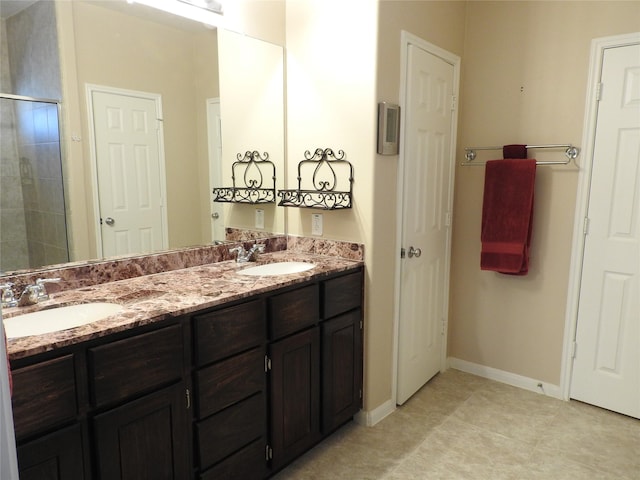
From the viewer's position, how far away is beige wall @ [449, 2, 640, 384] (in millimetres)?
2549

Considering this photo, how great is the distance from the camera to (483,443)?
2340 millimetres

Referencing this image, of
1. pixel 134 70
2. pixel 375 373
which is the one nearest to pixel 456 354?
pixel 375 373

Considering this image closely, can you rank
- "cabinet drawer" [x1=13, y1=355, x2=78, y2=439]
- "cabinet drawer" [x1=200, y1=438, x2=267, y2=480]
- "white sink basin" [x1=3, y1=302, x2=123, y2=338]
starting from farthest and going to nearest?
"cabinet drawer" [x1=200, y1=438, x2=267, y2=480], "white sink basin" [x1=3, y1=302, x2=123, y2=338], "cabinet drawer" [x1=13, y1=355, x2=78, y2=439]

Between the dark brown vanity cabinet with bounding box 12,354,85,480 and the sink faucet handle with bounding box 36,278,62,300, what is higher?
the sink faucet handle with bounding box 36,278,62,300

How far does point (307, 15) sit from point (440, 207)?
1390 mm

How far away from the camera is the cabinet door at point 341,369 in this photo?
7.23 ft

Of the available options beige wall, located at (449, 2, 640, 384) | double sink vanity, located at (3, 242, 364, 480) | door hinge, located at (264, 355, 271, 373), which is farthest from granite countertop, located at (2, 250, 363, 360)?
beige wall, located at (449, 2, 640, 384)

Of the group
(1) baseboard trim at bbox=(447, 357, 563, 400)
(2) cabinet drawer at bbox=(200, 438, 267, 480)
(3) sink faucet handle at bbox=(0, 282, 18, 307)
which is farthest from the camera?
(1) baseboard trim at bbox=(447, 357, 563, 400)

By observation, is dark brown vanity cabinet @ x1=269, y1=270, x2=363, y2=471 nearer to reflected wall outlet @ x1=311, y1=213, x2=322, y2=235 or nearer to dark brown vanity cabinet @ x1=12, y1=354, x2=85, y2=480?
reflected wall outlet @ x1=311, y1=213, x2=322, y2=235

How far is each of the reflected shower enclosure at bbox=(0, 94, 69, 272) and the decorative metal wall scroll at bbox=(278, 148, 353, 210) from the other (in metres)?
1.14

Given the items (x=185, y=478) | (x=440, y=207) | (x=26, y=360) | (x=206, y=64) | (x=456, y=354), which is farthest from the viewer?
(x=456, y=354)

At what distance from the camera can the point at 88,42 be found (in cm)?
180

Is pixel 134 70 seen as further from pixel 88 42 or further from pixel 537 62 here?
pixel 537 62

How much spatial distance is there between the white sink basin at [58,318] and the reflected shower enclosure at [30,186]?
27cm
